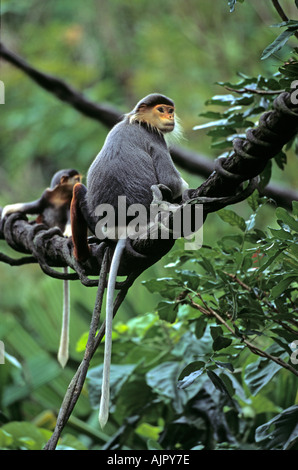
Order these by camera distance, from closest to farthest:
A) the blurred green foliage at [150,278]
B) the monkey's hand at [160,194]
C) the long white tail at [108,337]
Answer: the long white tail at [108,337], the monkey's hand at [160,194], the blurred green foliage at [150,278]

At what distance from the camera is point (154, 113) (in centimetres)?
229

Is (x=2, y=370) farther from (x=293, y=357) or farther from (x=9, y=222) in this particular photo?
(x=293, y=357)

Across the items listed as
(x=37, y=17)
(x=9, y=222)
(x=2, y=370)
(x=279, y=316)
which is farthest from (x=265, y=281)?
(x=37, y=17)

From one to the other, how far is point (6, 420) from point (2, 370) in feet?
2.88

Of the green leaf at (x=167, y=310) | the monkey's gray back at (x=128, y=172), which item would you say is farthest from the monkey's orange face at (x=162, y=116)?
the green leaf at (x=167, y=310)

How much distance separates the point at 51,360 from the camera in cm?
398

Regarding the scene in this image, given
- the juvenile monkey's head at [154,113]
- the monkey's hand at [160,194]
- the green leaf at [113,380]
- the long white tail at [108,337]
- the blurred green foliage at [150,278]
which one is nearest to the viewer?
the long white tail at [108,337]

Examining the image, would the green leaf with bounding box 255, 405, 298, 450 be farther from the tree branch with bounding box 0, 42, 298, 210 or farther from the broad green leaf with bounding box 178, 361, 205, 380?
the tree branch with bounding box 0, 42, 298, 210

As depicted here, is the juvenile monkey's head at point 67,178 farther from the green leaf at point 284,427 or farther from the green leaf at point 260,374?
the green leaf at point 284,427

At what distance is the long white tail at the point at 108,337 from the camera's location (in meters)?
1.63

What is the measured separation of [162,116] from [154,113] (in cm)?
3

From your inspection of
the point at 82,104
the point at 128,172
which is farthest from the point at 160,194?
the point at 82,104

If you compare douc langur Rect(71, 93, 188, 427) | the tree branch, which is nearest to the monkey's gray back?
douc langur Rect(71, 93, 188, 427)

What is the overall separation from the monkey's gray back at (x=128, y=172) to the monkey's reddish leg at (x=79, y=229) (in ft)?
0.11
